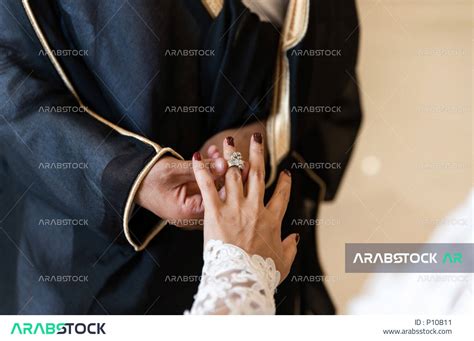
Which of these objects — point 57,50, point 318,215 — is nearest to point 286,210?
point 318,215

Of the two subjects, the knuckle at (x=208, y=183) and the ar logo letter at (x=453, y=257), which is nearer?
the knuckle at (x=208, y=183)

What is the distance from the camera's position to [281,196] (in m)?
0.79

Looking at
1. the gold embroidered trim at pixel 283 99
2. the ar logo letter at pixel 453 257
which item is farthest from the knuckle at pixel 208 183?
the ar logo letter at pixel 453 257

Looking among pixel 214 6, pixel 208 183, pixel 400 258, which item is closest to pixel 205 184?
pixel 208 183

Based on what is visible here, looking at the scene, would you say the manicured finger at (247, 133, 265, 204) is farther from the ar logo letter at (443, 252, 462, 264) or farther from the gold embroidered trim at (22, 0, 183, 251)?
the ar logo letter at (443, 252, 462, 264)

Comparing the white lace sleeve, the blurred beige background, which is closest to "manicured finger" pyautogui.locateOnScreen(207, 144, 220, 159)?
the white lace sleeve

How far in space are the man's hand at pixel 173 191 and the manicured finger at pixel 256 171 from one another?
1.5 inches

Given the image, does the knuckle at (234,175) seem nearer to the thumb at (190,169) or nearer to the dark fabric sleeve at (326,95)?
the thumb at (190,169)

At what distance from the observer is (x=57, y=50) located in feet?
2.43

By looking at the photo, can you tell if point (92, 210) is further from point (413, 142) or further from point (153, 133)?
point (413, 142)

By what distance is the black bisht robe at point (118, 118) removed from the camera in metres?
0.74

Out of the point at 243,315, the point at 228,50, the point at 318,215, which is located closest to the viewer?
the point at 243,315

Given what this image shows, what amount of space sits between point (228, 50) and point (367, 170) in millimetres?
377

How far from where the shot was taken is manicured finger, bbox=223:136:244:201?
2.36 ft
